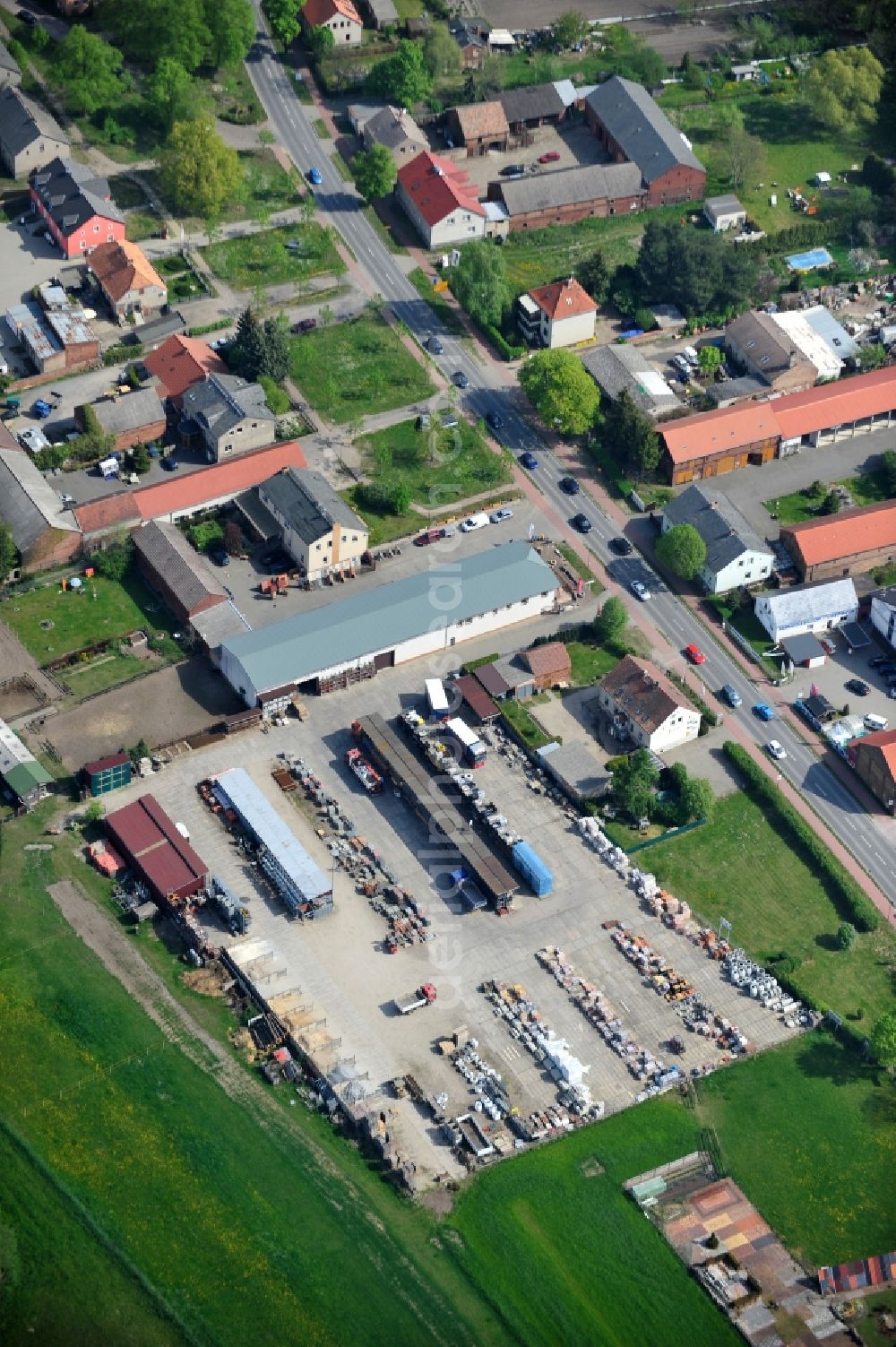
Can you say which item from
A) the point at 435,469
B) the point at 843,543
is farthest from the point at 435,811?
the point at 843,543

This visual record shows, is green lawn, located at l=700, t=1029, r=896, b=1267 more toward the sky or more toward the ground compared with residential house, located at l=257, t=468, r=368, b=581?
more toward the ground

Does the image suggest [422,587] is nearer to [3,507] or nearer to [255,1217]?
[3,507]

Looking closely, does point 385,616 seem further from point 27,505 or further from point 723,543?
point 27,505

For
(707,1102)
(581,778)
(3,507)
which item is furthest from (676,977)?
(3,507)

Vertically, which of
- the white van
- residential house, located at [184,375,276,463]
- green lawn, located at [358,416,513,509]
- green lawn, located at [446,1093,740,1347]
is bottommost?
green lawn, located at [446,1093,740,1347]

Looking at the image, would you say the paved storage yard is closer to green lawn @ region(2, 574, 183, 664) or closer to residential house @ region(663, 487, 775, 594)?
green lawn @ region(2, 574, 183, 664)

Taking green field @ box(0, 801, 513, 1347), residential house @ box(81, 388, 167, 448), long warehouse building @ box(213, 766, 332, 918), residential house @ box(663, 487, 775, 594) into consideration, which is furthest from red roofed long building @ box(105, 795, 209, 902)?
residential house @ box(663, 487, 775, 594)
